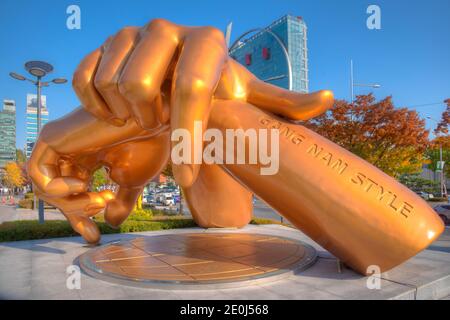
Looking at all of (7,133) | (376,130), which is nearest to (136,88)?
(376,130)

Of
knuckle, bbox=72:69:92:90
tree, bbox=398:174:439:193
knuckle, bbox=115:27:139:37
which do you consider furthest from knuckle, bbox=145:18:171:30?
tree, bbox=398:174:439:193

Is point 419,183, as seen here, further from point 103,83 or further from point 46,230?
point 103,83

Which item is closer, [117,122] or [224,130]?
[224,130]

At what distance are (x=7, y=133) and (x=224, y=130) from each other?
12469 centimetres

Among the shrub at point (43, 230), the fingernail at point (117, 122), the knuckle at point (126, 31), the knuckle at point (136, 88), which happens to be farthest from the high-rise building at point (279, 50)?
the knuckle at point (136, 88)

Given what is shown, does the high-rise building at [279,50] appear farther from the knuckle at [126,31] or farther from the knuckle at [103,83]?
the knuckle at [103,83]

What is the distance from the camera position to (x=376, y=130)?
53.0 ft

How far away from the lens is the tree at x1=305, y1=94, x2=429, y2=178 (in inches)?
626

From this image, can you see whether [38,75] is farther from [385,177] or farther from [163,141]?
[385,177]

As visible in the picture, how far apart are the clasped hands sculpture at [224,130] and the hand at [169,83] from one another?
0.05 feet
